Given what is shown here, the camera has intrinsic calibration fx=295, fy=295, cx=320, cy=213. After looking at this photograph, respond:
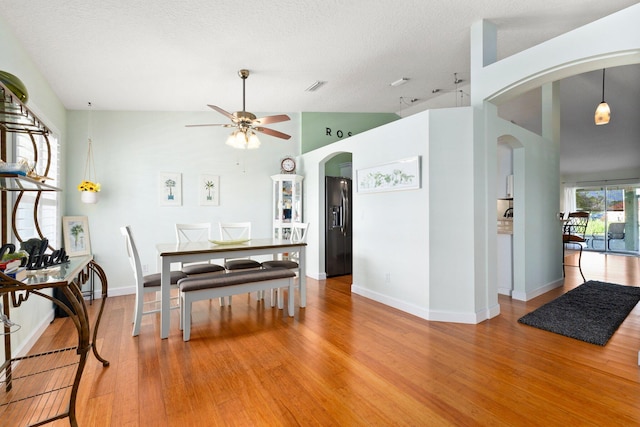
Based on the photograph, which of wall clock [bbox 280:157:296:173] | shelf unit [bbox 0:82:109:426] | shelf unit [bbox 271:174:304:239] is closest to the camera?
shelf unit [bbox 0:82:109:426]

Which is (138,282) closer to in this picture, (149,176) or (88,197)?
(88,197)

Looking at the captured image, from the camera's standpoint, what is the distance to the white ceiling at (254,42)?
2.47 meters

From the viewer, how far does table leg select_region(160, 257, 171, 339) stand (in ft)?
8.87

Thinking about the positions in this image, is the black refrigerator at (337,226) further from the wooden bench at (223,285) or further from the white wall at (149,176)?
the wooden bench at (223,285)

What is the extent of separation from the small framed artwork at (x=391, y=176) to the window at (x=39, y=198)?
316 cm

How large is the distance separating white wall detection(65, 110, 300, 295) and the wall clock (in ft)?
1.06

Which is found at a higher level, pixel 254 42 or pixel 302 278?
pixel 254 42

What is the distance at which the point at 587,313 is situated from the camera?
333 centimetres

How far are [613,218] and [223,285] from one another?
11585mm

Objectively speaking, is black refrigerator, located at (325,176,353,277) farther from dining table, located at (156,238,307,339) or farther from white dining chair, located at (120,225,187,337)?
white dining chair, located at (120,225,187,337)

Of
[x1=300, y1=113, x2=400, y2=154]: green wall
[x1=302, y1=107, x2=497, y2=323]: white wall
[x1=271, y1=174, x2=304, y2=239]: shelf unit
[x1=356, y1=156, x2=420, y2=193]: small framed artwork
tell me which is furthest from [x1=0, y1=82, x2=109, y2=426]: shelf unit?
[x1=300, y1=113, x2=400, y2=154]: green wall

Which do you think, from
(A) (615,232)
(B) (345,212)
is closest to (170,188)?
(B) (345,212)

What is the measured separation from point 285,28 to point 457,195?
93.8 inches

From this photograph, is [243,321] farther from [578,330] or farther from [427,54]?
[427,54]
